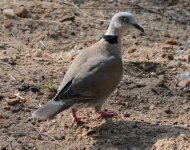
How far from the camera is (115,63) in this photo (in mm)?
5762

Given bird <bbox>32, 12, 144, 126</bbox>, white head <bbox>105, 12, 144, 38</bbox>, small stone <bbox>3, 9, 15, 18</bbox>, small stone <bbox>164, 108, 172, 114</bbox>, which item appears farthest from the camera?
small stone <bbox>3, 9, 15, 18</bbox>

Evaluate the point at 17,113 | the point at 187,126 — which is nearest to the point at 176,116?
the point at 187,126

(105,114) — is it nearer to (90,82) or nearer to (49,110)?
(90,82)

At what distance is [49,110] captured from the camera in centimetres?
533

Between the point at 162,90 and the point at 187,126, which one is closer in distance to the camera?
the point at 187,126

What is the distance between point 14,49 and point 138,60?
53.9 inches

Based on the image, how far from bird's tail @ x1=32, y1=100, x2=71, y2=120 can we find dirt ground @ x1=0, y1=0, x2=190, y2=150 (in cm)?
25

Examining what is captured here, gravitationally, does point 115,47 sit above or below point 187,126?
above

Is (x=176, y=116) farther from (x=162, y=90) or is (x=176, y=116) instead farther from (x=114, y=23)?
(x=114, y=23)

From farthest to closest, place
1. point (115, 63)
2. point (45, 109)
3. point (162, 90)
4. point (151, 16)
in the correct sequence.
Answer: point (151, 16)
point (162, 90)
point (115, 63)
point (45, 109)

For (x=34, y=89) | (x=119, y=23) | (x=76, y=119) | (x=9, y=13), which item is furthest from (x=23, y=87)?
(x=9, y=13)

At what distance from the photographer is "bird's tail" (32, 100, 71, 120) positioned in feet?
17.4

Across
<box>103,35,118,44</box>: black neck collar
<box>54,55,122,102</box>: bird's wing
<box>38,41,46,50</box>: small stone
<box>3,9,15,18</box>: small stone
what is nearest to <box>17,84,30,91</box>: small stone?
<box>54,55,122,102</box>: bird's wing

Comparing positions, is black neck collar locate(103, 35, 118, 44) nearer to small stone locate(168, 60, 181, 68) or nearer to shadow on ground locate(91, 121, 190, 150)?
shadow on ground locate(91, 121, 190, 150)
